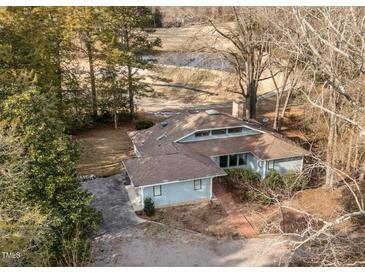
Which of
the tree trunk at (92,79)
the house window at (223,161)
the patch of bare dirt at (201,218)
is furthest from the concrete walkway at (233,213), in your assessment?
the tree trunk at (92,79)

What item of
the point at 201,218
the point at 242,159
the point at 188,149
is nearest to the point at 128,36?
the point at 188,149

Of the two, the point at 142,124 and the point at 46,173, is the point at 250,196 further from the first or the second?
the point at 142,124

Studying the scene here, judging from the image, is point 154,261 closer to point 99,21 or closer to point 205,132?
point 205,132

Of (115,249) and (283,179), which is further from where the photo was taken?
(283,179)
